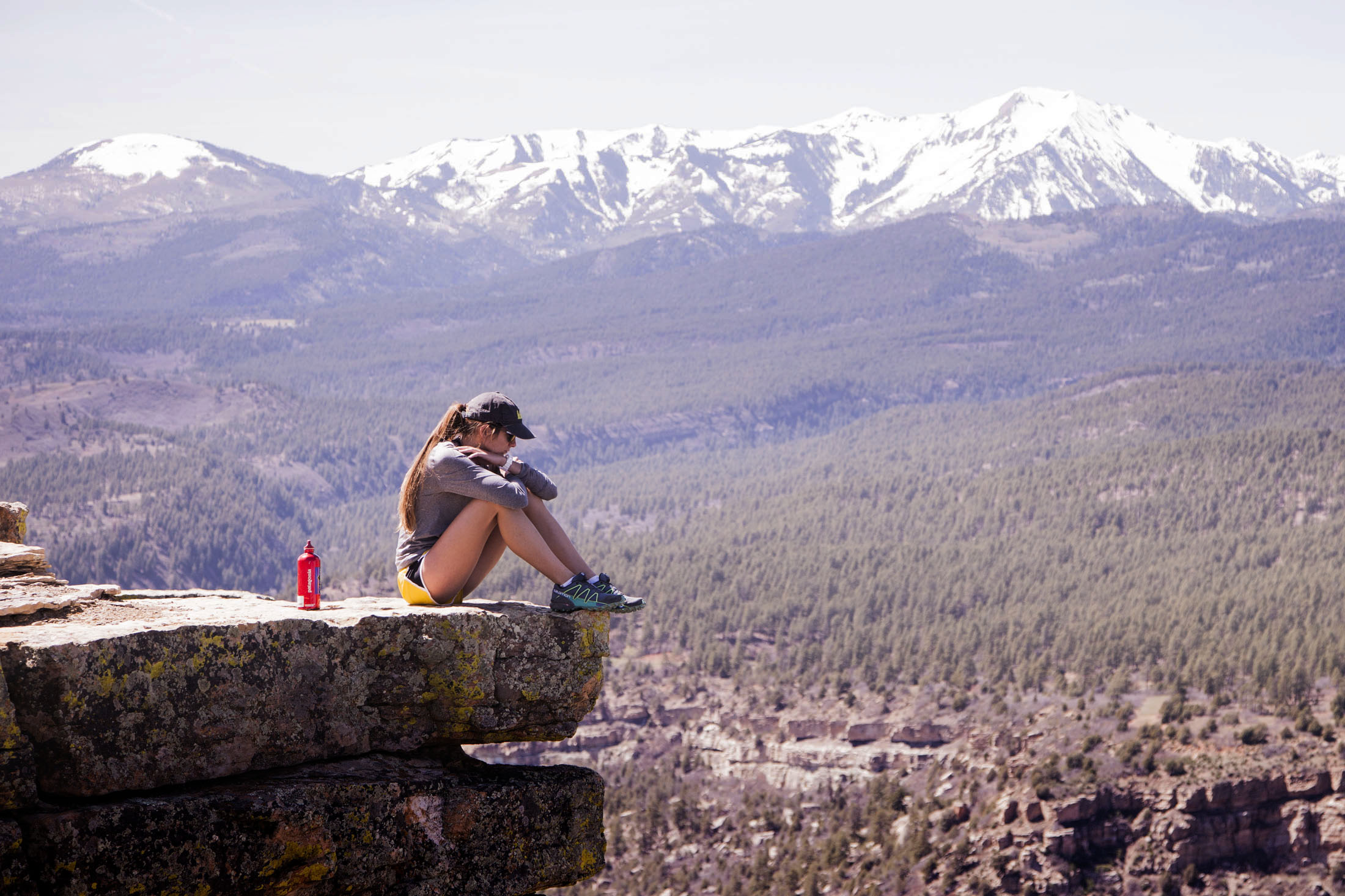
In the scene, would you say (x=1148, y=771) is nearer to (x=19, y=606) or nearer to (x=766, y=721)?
(x=766, y=721)

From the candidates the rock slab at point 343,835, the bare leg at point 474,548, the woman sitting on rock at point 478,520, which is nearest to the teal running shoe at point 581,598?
the woman sitting on rock at point 478,520

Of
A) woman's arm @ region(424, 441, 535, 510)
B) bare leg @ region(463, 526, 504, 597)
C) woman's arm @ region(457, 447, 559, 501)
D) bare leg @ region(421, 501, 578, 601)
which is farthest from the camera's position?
woman's arm @ region(457, 447, 559, 501)

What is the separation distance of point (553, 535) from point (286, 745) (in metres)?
5.29

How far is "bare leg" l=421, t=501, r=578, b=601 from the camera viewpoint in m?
19.4

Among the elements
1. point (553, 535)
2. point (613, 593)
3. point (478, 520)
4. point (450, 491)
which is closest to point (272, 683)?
point (478, 520)

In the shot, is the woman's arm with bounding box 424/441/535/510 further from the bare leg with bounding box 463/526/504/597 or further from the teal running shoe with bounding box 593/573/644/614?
the teal running shoe with bounding box 593/573/644/614

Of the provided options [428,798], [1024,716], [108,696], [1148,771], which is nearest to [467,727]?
[428,798]

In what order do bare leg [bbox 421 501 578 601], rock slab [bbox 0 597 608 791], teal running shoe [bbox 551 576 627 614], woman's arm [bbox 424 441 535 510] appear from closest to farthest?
rock slab [bbox 0 597 608 791], teal running shoe [bbox 551 576 627 614], bare leg [bbox 421 501 578 601], woman's arm [bbox 424 441 535 510]

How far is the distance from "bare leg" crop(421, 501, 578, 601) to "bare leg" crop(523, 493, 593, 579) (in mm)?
349

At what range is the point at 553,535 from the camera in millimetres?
20906

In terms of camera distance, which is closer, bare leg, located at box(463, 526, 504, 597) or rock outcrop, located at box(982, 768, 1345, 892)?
bare leg, located at box(463, 526, 504, 597)

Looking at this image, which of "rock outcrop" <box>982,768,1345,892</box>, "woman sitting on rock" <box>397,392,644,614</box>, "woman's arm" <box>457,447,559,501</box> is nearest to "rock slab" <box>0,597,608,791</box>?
"woman sitting on rock" <box>397,392,644,614</box>

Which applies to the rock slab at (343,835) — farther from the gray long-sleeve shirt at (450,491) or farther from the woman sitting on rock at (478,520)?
the gray long-sleeve shirt at (450,491)

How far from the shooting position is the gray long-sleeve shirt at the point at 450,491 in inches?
773
